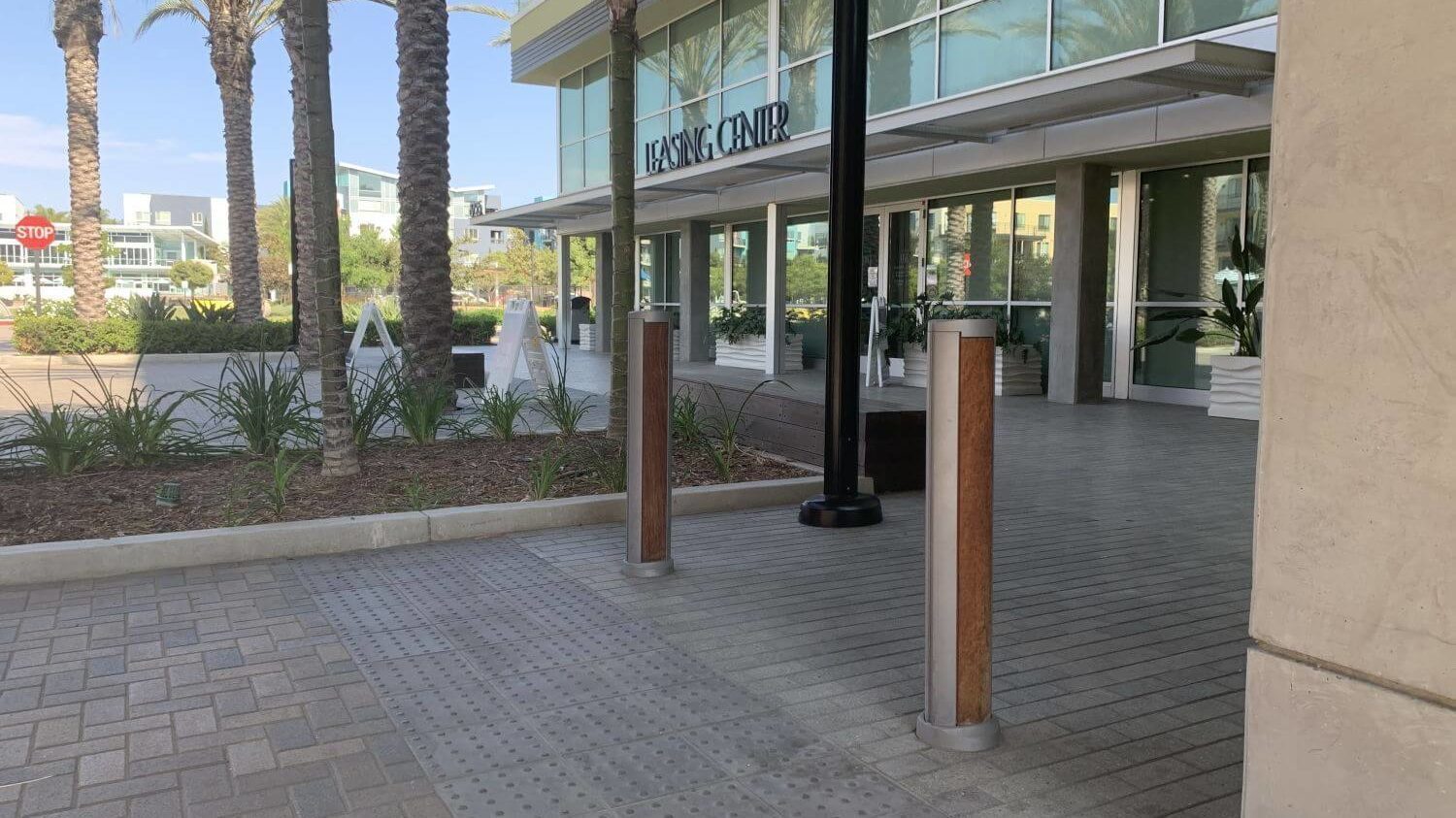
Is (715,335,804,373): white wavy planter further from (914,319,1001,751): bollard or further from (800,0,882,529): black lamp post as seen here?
(914,319,1001,751): bollard

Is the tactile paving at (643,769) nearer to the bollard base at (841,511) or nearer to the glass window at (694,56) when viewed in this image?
the bollard base at (841,511)

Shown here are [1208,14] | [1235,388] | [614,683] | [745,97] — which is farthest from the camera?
[745,97]

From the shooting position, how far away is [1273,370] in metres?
2.21

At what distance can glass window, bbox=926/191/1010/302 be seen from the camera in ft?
52.3

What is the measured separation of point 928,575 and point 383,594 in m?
2.80

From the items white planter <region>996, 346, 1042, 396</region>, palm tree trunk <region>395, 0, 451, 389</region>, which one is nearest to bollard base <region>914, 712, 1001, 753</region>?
palm tree trunk <region>395, 0, 451, 389</region>

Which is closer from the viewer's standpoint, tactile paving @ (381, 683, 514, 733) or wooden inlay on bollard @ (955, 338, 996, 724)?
wooden inlay on bollard @ (955, 338, 996, 724)

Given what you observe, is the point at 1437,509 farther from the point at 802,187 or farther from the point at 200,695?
the point at 802,187

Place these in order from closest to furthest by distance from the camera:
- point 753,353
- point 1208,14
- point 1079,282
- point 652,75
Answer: point 1208,14, point 1079,282, point 753,353, point 652,75

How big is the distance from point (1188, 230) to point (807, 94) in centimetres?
606

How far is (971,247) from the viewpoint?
16.5 m

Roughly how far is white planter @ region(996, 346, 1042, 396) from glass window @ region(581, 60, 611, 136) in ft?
38.4

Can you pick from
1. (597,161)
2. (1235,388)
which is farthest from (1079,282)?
(597,161)

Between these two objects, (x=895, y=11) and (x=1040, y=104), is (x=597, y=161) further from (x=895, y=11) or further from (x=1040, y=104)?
(x=1040, y=104)
